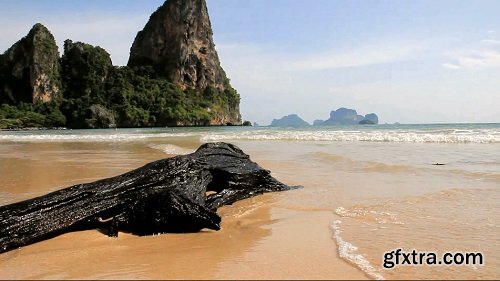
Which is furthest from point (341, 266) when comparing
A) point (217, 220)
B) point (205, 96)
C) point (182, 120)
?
point (205, 96)

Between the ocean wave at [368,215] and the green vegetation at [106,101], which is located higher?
the green vegetation at [106,101]

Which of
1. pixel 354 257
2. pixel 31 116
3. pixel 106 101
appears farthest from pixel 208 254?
pixel 106 101

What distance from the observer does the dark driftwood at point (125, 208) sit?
360 cm

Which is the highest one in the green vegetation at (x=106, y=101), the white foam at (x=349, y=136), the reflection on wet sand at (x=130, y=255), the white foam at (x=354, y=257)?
the green vegetation at (x=106, y=101)

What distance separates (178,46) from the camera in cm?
10800

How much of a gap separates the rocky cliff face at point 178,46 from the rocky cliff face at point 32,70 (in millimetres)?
25596

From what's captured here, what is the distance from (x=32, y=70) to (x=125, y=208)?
3746 inches

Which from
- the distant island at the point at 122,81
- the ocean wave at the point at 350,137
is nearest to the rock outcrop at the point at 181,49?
the distant island at the point at 122,81

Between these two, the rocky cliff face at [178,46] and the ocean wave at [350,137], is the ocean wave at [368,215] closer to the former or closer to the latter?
the ocean wave at [350,137]

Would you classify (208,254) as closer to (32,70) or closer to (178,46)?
(32,70)

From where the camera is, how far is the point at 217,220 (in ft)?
13.0

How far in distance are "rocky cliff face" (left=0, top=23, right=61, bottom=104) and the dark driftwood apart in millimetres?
93406

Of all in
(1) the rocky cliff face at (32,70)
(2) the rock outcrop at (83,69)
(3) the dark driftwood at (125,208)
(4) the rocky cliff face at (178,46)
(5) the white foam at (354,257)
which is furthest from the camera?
(4) the rocky cliff face at (178,46)

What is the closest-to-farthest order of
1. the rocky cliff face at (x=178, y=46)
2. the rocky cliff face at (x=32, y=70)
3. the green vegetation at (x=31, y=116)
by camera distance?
the green vegetation at (x=31, y=116) → the rocky cliff face at (x=32, y=70) → the rocky cliff face at (x=178, y=46)
